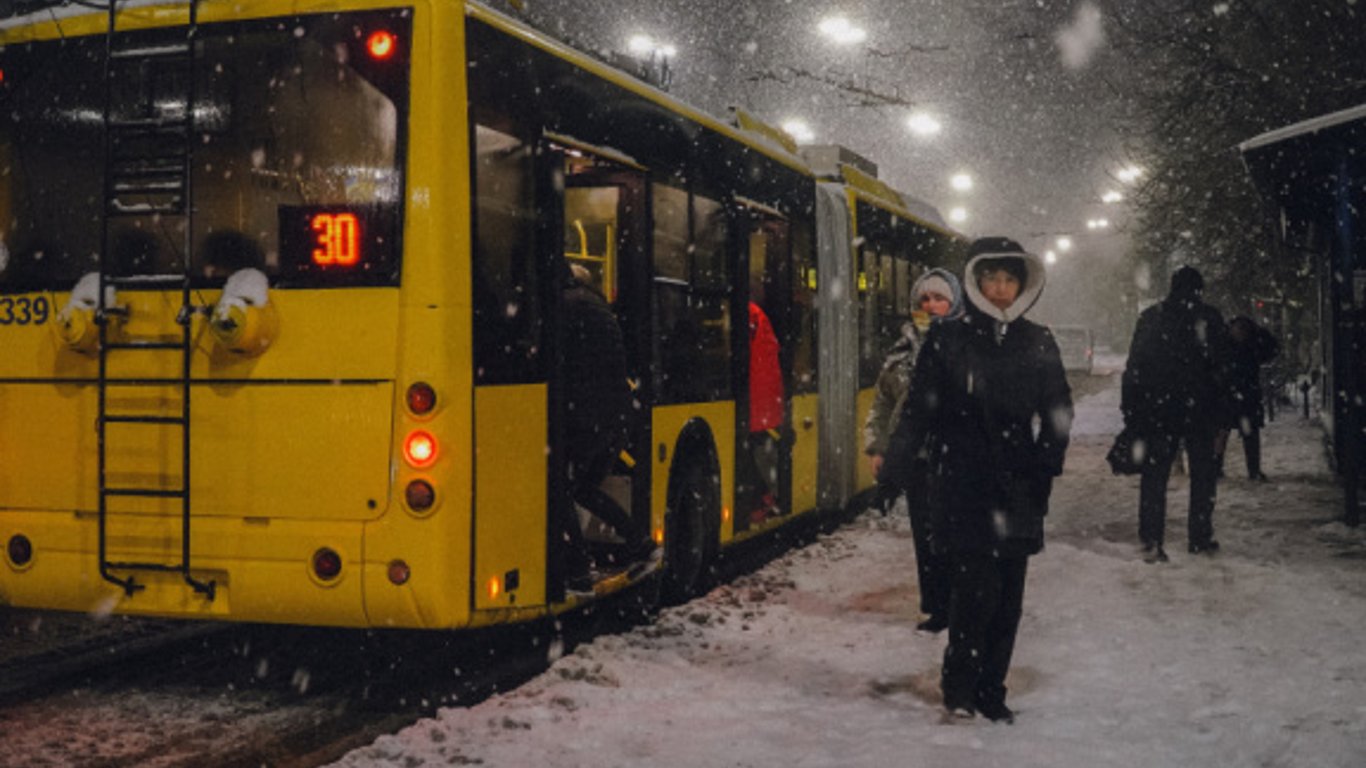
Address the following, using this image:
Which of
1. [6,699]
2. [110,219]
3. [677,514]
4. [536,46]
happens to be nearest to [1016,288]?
[536,46]

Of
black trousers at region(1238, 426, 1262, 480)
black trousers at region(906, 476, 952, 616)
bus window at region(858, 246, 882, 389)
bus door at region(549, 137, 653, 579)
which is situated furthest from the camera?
black trousers at region(1238, 426, 1262, 480)

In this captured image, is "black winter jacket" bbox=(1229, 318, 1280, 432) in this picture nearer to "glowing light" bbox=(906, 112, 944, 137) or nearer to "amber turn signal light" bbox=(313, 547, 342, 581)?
"amber turn signal light" bbox=(313, 547, 342, 581)

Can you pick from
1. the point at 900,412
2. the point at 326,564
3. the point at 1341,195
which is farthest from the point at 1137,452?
the point at 326,564

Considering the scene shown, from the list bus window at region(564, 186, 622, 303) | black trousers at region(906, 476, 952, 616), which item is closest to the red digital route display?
bus window at region(564, 186, 622, 303)

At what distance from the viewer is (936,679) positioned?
726 cm

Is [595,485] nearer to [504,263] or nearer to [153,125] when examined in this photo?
[504,263]

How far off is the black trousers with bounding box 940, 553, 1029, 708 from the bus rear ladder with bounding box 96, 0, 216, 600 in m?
3.30

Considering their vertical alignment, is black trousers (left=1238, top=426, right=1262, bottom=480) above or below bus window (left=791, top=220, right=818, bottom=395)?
below

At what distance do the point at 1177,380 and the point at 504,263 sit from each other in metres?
6.11

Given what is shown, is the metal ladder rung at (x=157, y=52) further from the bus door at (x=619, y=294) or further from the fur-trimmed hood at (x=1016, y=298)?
the fur-trimmed hood at (x=1016, y=298)

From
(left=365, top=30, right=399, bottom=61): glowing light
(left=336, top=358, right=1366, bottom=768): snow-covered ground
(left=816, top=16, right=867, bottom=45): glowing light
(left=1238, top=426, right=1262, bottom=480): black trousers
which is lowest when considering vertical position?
(left=336, top=358, right=1366, bottom=768): snow-covered ground

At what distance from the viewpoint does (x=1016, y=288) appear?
6.34 m

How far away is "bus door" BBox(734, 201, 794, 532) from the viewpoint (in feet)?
34.9

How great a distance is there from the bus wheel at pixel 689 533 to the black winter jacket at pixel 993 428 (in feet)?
10.2
